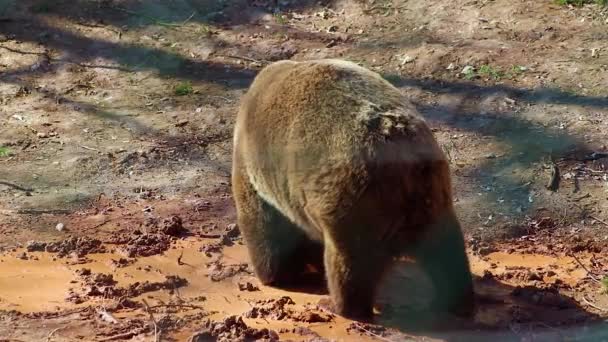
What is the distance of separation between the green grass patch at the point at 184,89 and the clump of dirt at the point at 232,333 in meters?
5.41

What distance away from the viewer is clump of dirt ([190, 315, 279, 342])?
17.7 feet

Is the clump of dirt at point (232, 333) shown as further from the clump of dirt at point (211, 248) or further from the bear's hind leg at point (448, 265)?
the clump of dirt at point (211, 248)

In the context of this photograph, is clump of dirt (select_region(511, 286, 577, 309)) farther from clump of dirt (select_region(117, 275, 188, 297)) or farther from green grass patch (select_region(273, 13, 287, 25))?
green grass patch (select_region(273, 13, 287, 25))

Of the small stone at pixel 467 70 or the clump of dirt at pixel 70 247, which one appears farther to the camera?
the small stone at pixel 467 70

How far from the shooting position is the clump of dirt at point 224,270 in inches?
269

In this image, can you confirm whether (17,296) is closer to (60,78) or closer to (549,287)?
(549,287)

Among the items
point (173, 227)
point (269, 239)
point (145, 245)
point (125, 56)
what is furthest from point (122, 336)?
point (125, 56)

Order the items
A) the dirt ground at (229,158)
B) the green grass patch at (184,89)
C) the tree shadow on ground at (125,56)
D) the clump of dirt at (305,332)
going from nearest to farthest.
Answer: the clump of dirt at (305,332) < the dirt ground at (229,158) < the green grass patch at (184,89) < the tree shadow on ground at (125,56)

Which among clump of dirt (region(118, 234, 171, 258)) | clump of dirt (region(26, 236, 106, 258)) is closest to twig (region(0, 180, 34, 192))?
clump of dirt (region(26, 236, 106, 258))

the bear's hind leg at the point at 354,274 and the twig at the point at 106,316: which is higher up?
the bear's hind leg at the point at 354,274

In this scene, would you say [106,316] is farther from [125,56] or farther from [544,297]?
[125,56]

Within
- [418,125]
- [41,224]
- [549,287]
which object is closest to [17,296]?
[41,224]

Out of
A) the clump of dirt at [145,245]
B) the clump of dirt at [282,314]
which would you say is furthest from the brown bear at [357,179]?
the clump of dirt at [145,245]

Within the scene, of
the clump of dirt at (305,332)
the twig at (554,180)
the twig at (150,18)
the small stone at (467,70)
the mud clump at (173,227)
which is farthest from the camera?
the twig at (150,18)
